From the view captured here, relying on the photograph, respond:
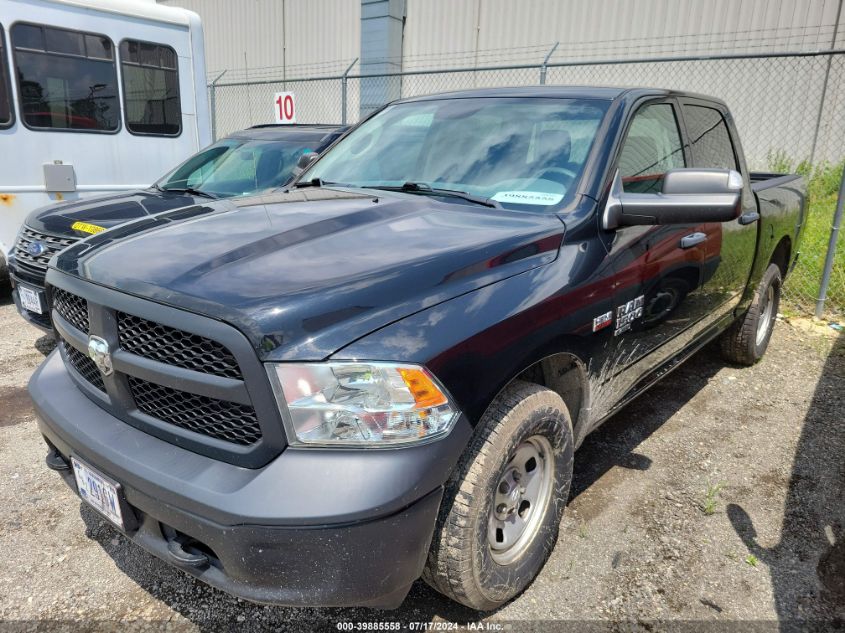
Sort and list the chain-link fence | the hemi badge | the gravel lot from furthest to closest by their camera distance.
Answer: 1. the chain-link fence
2. the hemi badge
3. the gravel lot

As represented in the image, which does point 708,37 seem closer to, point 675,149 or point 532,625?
point 675,149

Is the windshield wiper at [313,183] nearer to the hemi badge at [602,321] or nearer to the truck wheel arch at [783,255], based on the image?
the hemi badge at [602,321]

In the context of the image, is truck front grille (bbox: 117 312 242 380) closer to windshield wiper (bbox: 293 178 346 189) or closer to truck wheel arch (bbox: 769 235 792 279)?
windshield wiper (bbox: 293 178 346 189)

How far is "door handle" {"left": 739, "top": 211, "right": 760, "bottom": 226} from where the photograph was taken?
147 inches

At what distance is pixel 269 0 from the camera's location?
52.8 feet

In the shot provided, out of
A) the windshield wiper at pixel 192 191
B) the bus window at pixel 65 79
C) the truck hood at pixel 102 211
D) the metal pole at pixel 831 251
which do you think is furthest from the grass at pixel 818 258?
the bus window at pixel 65 79

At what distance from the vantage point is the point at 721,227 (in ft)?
11.4

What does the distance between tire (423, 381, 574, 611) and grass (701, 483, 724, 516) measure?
0.98m

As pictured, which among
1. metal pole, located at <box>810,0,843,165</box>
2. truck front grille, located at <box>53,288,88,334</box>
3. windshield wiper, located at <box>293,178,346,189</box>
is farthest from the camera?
metal pole, located at <box>810,0,843,165</box>

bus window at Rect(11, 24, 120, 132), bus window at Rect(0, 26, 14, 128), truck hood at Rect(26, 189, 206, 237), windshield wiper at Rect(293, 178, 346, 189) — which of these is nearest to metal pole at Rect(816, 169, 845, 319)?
windshield wiper at Rect(293, 178, 346, 189)

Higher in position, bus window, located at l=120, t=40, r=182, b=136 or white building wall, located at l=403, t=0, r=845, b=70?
white building wall, located at l=403, t=0, r=845, b=70

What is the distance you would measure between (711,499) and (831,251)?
393cm

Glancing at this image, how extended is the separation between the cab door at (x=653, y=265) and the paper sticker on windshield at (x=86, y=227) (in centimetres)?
339

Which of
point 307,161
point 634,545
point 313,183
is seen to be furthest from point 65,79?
point 634,545
